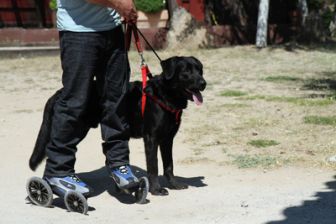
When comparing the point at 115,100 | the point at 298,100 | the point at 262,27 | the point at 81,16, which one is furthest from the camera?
the point at 262,27

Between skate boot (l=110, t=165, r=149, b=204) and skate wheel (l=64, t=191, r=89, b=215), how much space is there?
1.13 ft

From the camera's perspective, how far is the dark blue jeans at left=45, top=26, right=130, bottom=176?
4.57 m

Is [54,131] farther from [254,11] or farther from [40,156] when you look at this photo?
[254,11]

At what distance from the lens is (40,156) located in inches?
198

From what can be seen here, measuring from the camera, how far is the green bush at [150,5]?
2392 cm

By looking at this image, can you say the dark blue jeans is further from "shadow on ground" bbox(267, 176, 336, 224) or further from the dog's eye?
"shadow on ground" bbox(267, 176, 336, 224)

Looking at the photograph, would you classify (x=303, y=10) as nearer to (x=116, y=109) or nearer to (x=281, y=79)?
(x=281, y=79)

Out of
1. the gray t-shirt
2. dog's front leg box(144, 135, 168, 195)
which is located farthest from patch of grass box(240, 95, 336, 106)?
the gray t-shirt

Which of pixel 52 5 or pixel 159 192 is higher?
pixel 159 192

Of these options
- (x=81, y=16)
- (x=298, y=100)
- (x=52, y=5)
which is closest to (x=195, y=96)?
(x=81, y=16)

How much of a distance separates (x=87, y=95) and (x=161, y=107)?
0.60m

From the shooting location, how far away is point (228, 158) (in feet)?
20.3

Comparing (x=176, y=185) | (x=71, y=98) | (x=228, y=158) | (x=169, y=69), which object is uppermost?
(x=169, y=69)

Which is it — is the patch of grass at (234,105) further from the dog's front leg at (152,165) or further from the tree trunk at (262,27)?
the tree trunk at (262,27)
